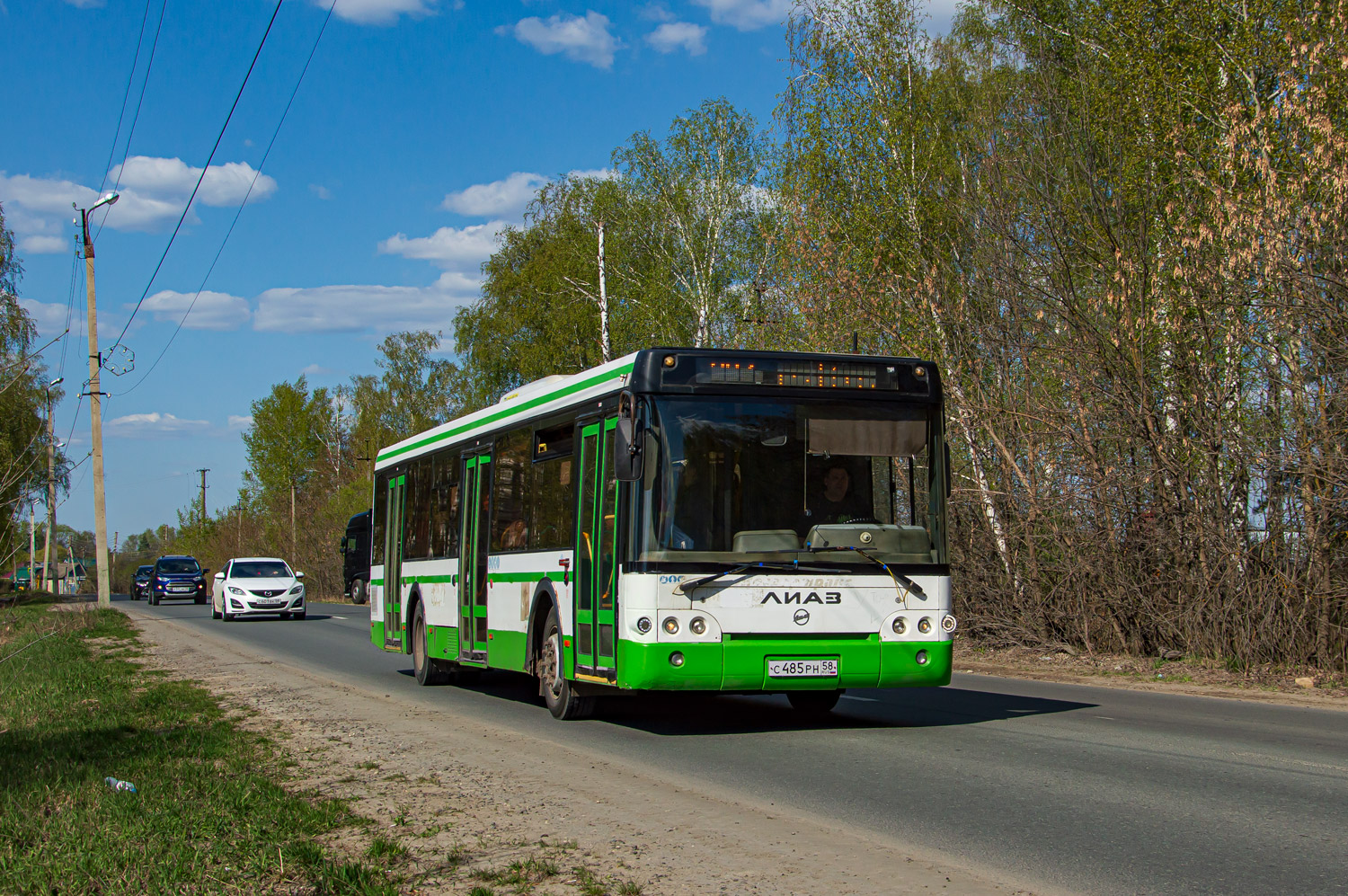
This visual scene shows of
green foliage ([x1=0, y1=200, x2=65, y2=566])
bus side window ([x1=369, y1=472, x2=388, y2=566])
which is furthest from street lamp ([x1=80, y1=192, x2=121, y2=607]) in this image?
bus side window ([x1=369, y1=472, x2=388, y2=566])

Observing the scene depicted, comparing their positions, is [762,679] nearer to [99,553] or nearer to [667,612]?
[667,612]

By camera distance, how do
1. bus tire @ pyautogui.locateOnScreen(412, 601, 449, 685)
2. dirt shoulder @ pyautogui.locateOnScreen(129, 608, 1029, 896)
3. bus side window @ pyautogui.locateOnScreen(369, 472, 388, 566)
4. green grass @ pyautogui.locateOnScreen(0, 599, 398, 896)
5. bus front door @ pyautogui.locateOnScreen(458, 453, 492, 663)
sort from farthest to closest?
bus side window @ pyautogui.locateOnScreen(369, 472, 388, 566), bus tire @ pyautogui.locateOnScreen(412, 601, 449, 685), bus front door @ pyautogui.locateOnScreen(458, 453, 492, 663), dirt shoulder @ pyautogui.locateOnScreen(129, 608, 1029, 896), green grass @ pyautogui.locateOnScreen(0, 599, 398, 896)

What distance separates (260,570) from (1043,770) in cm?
3091

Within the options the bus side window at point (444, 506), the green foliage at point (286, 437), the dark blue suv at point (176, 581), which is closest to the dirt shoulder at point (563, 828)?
the bus side window at point (444, 506)

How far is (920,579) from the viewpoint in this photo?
10.4m

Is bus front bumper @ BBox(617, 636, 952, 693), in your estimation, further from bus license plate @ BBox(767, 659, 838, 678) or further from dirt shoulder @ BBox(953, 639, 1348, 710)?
dirt shoulder @ BBox(953, 639, 1348, 710)

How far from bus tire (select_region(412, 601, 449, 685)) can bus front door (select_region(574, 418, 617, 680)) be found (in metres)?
5.11

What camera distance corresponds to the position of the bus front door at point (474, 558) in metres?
13.8

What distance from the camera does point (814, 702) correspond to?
12.3m

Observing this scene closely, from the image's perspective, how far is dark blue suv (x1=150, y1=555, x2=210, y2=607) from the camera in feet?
174

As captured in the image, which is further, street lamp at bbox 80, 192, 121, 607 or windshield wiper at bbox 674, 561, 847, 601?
street lamp at bbox 80, 192, 121, 607

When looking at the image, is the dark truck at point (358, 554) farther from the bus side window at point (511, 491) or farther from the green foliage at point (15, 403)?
the bus side window at point (511, 491)

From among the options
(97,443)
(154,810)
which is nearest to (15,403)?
(97,443)

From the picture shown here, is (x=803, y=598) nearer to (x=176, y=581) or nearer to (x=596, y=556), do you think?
Result: (x=596, y=556)
